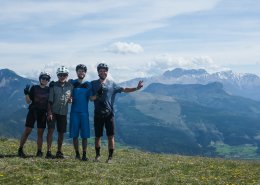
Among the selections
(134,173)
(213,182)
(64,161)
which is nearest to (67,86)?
(64,161)

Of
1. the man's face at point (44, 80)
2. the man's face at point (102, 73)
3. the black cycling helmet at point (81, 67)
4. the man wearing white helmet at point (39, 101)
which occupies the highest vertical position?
the black cycling helmet at point (81, 67)

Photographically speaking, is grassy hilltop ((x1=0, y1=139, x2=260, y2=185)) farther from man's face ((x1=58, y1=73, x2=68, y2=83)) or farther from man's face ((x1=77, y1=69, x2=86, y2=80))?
man's face ((x1=77, y1=69, x2=86, y2=80))

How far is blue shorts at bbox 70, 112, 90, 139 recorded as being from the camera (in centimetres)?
2083

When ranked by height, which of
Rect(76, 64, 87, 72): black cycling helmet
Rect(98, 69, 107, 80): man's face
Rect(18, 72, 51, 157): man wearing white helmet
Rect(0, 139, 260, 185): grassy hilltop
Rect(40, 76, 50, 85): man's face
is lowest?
Rect(0, 139, 260, 185): grassy hilltop

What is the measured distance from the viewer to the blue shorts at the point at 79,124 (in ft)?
68.3

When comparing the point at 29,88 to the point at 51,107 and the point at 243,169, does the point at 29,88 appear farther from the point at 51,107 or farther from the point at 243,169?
the point at 243,169

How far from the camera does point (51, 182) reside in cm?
1584

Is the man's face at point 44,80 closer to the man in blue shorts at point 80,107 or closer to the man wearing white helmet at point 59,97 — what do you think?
the man wearing white helmet at point 59,97

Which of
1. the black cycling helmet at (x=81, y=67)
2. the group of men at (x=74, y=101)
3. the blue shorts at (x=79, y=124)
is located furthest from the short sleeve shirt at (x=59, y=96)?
the black cycling helmet at (x=81, y=67)

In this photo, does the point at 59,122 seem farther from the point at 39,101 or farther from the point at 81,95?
the point at 81,95

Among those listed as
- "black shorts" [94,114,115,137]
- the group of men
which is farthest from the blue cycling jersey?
"black shorts" [94,114,115,137]

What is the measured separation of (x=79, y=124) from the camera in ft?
69.1

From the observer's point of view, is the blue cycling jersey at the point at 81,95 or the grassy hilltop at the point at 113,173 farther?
the blue cycling jersey at the point at 81,95

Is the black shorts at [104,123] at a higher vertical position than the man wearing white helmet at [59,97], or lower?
lower
